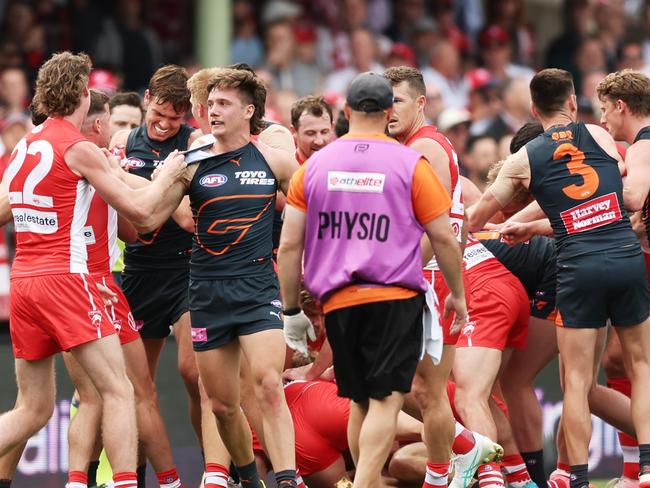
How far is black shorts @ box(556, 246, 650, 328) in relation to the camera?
929 centimetres

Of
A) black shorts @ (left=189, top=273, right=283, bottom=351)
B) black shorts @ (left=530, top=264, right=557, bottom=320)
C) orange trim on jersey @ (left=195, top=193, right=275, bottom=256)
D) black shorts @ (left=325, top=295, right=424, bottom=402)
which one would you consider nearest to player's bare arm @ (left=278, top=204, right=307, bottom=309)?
black shorts @ (left=325, top=295, right=424, bottom=402)

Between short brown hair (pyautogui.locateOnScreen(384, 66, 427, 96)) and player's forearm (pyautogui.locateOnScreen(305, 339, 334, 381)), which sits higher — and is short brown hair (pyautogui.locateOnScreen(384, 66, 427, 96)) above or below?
above

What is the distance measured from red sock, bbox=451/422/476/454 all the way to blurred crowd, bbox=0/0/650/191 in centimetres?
541

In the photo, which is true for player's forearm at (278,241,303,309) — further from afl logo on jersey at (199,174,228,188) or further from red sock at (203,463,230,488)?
red sock at (203,463,230,488)

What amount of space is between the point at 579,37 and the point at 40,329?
12.8m

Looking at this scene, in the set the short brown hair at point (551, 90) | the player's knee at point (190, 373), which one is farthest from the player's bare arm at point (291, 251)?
the short brown hair at point (551, 90)

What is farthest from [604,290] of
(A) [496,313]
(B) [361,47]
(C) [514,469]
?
(B) [361,47]

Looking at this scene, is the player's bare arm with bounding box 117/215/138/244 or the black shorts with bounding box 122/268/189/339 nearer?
the player's bare arm with bounding box 117/215/138/244

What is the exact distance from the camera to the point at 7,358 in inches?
464

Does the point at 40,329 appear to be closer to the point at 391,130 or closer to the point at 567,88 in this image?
the point at 391,130

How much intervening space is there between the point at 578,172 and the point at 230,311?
8.34 ft

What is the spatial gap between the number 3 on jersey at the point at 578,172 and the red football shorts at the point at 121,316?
3.06 metres

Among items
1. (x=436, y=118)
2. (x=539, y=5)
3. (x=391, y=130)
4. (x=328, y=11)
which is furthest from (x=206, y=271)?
(x=539, y=5)

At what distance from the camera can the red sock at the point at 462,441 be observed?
9250 millimetres
